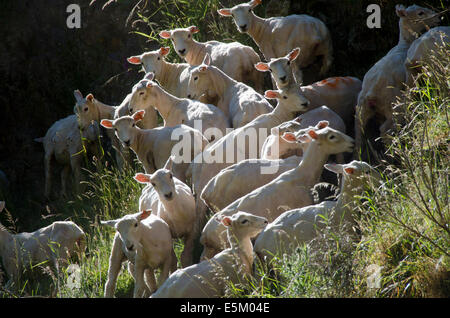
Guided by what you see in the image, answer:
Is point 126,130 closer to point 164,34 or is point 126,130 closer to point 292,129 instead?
point 292,129

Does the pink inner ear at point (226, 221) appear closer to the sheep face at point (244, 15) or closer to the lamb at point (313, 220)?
the lamb at point (313, 220)

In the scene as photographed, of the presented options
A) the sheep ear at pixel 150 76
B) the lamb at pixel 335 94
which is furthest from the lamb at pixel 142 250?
the sheep ear at pixel 150 76

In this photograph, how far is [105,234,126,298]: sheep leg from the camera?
278 inches

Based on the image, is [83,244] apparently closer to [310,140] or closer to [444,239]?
[310,140]

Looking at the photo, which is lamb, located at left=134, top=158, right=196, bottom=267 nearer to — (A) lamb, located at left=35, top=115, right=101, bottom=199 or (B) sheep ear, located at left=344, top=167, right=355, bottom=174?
(B) sheep ear, located at left=344, top=167, right=355, bottom=174

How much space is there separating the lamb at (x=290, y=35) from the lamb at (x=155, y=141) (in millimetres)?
2058

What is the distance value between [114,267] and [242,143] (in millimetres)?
2363

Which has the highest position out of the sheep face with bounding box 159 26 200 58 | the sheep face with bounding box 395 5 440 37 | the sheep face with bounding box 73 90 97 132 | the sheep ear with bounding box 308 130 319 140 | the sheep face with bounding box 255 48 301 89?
the sheep face with bounding box 395 5 440 37

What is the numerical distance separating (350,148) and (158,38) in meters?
6.61

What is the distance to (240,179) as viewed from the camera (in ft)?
26.1

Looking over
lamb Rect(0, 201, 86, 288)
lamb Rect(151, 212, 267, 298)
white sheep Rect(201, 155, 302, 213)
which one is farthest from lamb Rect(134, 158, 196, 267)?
lamb Rect(0, 201, 86, 288)

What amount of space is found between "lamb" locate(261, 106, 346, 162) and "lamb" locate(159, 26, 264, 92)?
2323mm

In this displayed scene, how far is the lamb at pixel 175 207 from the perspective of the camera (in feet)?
24.6

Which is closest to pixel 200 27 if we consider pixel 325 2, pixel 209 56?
pixel 209 56
